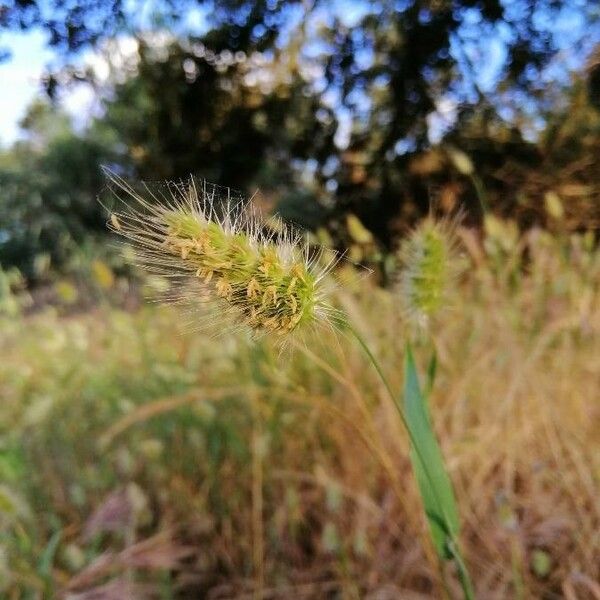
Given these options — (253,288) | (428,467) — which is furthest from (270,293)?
(428,467)

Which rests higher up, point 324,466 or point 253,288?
point 253,288

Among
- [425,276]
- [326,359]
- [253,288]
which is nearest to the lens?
[253,288]

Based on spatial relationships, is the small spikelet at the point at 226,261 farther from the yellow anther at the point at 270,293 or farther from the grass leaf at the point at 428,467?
the grass leaf at the point at 428,467

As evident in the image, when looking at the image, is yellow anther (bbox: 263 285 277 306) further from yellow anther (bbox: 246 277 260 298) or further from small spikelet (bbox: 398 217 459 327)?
small spikelet (bbox: 398 217 459 327)

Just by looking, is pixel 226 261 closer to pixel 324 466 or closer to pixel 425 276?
pixel 425 276

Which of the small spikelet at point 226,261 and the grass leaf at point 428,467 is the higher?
the small spikelet at point 226,261

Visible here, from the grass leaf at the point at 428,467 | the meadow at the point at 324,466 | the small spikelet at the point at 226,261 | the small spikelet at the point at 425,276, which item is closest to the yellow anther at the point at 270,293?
the small spikelet at the point at 226,261

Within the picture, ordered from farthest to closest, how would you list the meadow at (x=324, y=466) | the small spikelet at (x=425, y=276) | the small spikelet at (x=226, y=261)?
the meadow at (x=324, y=466)
the small spikelet at (x=425, y=276)
the small spikelet at (x=226, y=261)

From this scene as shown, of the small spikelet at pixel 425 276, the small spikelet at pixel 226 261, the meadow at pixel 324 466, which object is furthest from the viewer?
the meadow at pixel 324 466
